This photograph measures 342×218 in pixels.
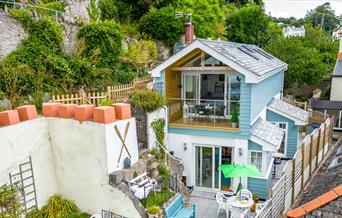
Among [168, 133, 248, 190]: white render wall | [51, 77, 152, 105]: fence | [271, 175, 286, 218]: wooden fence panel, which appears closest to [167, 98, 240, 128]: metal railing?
[168, 133, 248, 190]: white render wall

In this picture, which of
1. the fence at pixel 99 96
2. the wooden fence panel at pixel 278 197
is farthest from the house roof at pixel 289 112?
the fence at pixel 99 96

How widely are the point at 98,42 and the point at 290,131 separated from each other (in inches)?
498

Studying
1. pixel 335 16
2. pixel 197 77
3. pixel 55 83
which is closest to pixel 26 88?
pixel 55 83

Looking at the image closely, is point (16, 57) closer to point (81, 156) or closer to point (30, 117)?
point (30, 117)

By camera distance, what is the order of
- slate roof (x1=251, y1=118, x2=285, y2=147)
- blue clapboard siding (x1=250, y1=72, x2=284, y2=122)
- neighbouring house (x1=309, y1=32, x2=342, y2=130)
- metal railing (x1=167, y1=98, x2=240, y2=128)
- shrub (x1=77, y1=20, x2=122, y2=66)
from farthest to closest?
neighbouring house (x1=309, y1=32, x2=342, y2=130)
shrub (x1=77, y1=20, x2=122, y2=66)
metal railing (x1=167, y1=98, x2=240, y2=128)
blue clapboard siding (x1=250, y1=72, x2=284, y2=122)
slate roof (x1=251, y1=118, x2=285, y2=147)

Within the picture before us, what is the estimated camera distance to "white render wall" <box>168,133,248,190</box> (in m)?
12.5

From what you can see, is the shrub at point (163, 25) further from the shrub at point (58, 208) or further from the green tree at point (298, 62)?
the shrub at point (58, 208)

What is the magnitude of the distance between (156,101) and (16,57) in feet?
23.9

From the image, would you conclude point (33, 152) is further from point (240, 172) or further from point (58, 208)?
point (240, 172)

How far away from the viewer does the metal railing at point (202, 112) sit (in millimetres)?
13719

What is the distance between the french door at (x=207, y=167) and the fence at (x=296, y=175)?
3.45m

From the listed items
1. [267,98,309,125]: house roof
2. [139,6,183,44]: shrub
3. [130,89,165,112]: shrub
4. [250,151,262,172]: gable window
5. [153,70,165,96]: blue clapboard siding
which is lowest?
[250,151,262,172]: gable window

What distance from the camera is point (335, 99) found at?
25156mm

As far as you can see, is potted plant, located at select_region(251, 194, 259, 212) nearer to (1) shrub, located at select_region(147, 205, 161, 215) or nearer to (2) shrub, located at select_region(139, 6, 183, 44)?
(1) shrub, located at select_region(147, 205, 161, 215)
